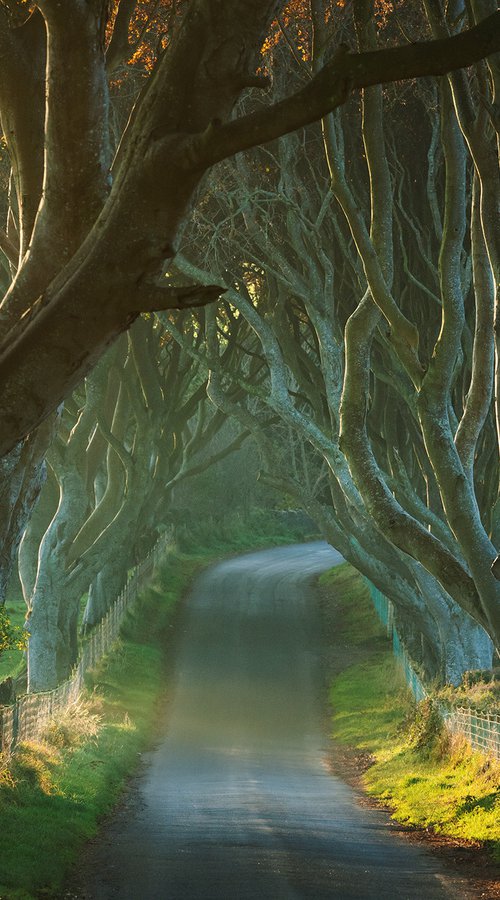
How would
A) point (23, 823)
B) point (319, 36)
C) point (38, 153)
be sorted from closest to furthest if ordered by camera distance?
point (38, 153), point (23, 823), point (319, 36)

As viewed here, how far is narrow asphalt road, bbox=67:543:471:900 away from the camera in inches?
407

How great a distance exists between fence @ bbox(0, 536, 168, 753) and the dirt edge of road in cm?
480

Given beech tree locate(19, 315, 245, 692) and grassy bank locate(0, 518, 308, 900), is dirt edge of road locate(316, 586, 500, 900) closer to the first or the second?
grassy bank locate(0, 518, 308, 900)

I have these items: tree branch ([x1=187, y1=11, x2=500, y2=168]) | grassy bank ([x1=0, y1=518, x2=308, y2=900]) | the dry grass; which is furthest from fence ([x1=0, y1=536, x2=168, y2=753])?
tree branch ([x1=187, y1=11, x2=500, y2=168])

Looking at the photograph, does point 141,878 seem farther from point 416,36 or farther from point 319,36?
point 416,36

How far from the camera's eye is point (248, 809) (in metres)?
15.4

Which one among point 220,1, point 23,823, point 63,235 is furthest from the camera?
point 23,823

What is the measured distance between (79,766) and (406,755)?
17.7 ft

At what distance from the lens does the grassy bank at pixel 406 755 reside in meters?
13.2

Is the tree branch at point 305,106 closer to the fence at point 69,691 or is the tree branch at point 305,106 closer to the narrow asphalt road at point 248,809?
the narrow asphalt road at point 248,809

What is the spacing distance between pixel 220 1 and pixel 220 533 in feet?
190

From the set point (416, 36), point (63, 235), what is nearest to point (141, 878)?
point (63, 235)

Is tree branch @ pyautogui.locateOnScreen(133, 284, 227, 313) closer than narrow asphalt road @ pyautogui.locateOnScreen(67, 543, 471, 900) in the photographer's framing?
Yes

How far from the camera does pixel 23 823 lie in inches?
469
